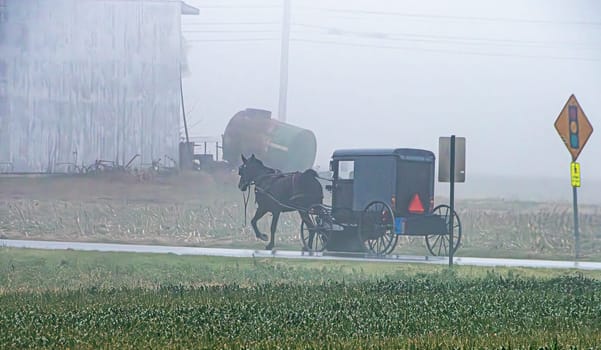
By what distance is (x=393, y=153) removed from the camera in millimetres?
28312

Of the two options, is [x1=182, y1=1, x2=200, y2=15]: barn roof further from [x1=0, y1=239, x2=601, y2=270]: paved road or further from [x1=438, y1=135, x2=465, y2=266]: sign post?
[x1=438, y1=135, x2=465, y2=266]: sign post

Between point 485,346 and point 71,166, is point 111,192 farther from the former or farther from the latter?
point 485,346

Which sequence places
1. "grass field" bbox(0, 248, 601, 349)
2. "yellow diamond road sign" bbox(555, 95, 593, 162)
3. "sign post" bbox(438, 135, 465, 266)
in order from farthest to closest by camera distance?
"yellow diamond road sign" bbox(555, 95, 593, 162)
"sign post" bbox(438, 135, 465, 266)
"grass field" bbox(0, 248, 601, 349)

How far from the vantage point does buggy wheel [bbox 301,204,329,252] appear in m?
29.5

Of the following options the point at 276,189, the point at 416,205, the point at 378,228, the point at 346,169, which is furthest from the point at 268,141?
the point at 416,205

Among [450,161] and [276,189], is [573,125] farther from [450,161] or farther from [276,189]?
[276,189]

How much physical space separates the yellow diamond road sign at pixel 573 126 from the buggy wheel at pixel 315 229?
5724 mm

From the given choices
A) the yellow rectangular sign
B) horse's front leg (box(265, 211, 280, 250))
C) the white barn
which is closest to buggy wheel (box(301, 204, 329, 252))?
horse's front leg (box(265, 211, 280, 250))

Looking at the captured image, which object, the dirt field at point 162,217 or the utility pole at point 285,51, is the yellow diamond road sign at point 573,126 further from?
the utility pole at point 285,51

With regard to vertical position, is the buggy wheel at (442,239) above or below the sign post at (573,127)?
below

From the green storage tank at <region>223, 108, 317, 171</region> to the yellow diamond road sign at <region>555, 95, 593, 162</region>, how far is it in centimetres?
584

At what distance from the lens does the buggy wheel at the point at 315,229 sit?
1160 inches

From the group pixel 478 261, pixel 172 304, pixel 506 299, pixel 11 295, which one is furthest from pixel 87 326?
pixel 478 261

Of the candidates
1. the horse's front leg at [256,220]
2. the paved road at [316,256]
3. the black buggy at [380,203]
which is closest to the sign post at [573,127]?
the paved road at [316,256]
